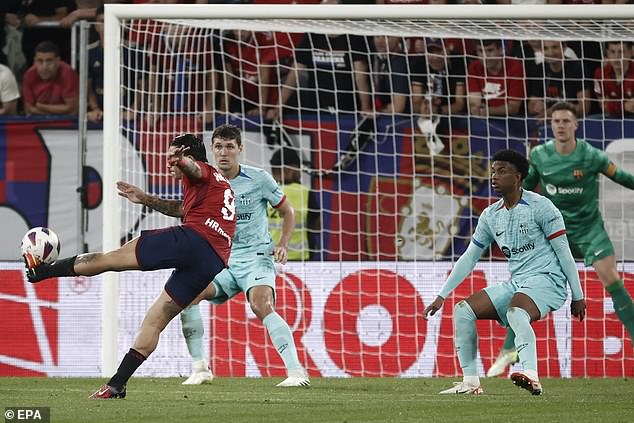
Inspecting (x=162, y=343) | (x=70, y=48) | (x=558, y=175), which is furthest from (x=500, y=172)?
(x=70, y=48)

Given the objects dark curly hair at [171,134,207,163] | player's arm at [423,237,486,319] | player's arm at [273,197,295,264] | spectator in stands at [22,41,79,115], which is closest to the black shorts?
dark curly hair at [171,134,207,163]

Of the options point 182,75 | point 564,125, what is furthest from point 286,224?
point 182,75

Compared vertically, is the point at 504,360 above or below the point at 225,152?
below

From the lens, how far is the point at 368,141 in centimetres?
1363

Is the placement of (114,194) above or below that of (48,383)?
above

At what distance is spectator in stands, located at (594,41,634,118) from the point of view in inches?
550

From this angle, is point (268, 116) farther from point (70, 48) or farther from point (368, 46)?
point (70, 48)

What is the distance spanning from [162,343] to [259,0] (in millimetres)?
4648

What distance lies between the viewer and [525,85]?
14.3 metres

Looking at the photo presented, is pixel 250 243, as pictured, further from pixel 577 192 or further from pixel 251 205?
pixel 577 192

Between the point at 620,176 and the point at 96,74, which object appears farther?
the point at 96,74

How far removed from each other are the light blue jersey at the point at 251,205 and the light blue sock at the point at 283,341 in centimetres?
63

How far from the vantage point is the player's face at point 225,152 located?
34.9 feet

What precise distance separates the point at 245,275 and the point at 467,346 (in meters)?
2.07
